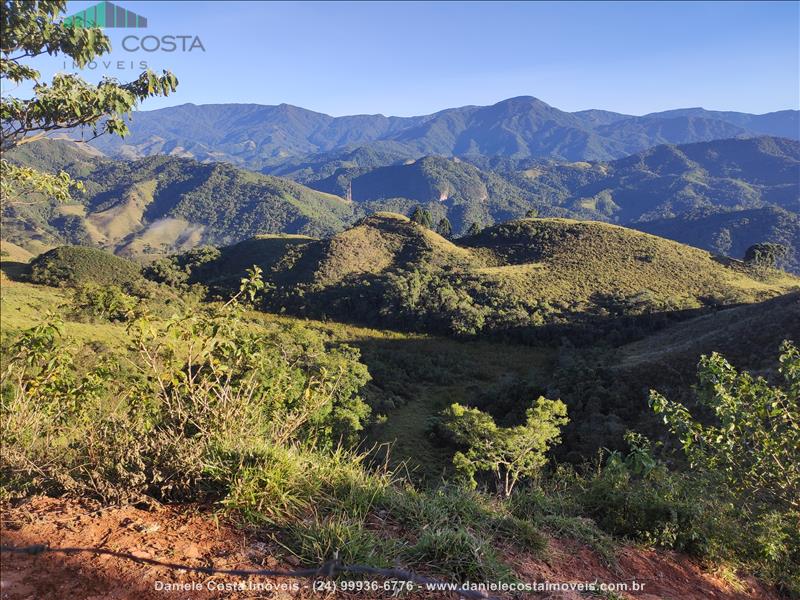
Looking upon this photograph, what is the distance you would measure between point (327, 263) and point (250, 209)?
514 feet

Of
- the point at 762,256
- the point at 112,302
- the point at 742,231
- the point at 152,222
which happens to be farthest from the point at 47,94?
the point at 152,222

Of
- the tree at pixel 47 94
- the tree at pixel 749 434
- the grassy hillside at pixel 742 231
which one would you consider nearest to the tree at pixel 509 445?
the tree at pixel 749 434

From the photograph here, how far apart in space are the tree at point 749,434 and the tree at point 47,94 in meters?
6.58

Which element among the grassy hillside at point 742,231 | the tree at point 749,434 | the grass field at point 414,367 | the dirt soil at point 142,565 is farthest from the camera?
the grassy hillside at point 742,231

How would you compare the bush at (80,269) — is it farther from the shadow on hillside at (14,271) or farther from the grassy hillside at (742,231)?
the grassy hillside at (742,231)

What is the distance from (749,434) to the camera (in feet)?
18.1

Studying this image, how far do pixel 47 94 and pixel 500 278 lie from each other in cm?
4962

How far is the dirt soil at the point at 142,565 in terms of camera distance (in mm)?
2586

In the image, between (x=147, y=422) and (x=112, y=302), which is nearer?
(x=112, y=302)

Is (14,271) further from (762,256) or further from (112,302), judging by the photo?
(762,256)

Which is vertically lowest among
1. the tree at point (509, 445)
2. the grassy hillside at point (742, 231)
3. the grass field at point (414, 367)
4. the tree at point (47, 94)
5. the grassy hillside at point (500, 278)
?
the grass field at point (414, 367)

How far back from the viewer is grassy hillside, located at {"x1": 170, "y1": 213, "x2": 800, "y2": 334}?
44688 mm

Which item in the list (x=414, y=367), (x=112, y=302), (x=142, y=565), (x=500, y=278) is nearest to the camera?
(x=142, y=565)

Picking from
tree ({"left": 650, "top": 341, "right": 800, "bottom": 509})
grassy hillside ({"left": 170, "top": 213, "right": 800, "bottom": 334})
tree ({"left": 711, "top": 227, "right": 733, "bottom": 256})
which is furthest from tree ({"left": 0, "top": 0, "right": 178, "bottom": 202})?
tree ({"left": 711, "top": 227, "right": 733, "bottom": 256})
